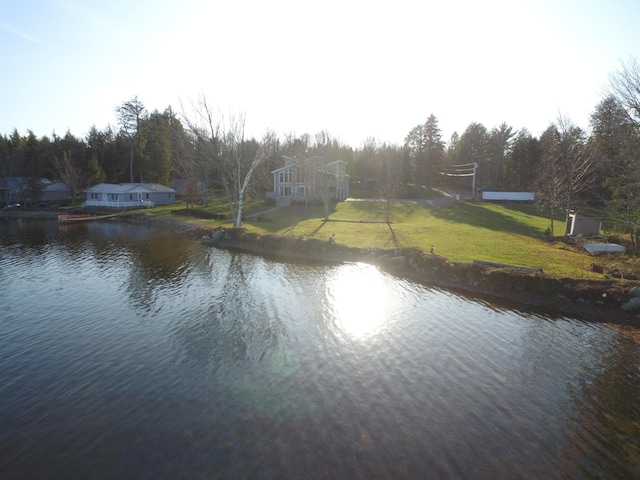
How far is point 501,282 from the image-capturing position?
2155 cm

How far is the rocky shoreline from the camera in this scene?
18375mm

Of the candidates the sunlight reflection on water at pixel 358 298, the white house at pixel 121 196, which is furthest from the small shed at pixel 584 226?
the white house at pixel 121 196

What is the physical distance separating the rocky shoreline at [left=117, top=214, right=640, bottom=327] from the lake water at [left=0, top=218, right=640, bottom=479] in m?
1.69

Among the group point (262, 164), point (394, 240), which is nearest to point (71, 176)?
point (262, 164)

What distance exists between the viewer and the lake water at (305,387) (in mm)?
8828

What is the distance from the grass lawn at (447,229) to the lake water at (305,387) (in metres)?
8.17

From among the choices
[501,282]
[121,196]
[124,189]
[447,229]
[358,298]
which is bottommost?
[358,298]

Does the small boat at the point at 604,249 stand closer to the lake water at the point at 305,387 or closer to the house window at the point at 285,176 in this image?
the lake water at the point at 305,387

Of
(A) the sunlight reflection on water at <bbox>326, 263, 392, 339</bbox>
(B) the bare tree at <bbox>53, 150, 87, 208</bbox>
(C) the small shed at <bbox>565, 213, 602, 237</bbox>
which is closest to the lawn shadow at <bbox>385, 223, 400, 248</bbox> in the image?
(A) the sunlight reflection on water at <bbox>326, 263, 392, 339</bbox>

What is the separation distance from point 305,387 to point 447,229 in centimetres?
3127

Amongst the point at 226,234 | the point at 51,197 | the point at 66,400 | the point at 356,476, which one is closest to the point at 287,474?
the point at 356,476

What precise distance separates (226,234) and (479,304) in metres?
27.4

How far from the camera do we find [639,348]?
48.9ft

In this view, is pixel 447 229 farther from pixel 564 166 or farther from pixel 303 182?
pixel 303 182
